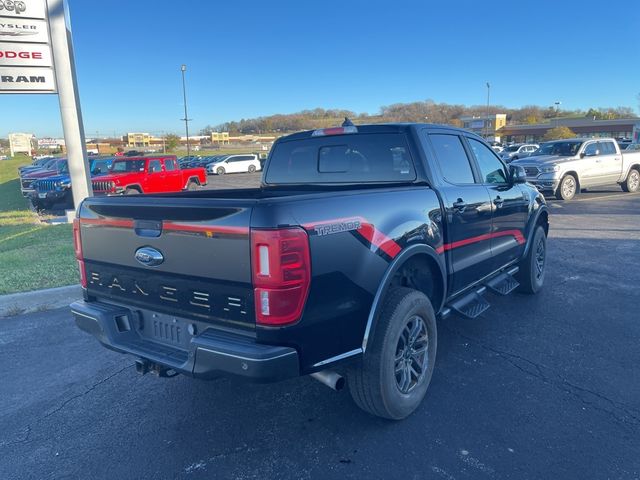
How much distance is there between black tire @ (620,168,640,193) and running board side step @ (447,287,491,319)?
15.4 meters

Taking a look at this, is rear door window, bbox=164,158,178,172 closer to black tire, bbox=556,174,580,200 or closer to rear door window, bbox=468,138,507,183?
black tire, bbox=556,174,580,200

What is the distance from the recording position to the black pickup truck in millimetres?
2312

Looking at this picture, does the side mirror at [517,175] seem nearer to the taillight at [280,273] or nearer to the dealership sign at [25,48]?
the taillight at [280,273]

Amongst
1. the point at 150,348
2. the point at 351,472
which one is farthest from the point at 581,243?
the point at 150,348

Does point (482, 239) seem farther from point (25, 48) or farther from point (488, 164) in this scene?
point (25, 48)

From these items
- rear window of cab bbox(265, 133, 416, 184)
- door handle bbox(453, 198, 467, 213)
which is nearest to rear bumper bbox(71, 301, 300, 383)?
rear window of cab bbox(265, 133, 416, 184)

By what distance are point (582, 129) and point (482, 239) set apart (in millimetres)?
82639

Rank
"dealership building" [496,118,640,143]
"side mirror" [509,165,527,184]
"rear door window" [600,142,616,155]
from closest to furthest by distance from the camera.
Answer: "side mirror" [509,165,527,184], "rear door window" [600,142,616,155], "dealership building" [496,118,640,143]

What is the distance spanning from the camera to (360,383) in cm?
285

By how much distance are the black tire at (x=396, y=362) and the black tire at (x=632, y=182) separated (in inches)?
655

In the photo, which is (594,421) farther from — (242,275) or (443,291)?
(242,275)

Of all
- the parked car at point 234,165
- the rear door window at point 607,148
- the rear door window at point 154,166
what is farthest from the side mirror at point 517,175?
the parked car at point 234,165

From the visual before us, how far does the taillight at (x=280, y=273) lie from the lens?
223 centimetres

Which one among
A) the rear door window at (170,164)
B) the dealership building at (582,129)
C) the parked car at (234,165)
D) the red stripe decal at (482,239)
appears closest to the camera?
the red stripe decal at (482,239)
